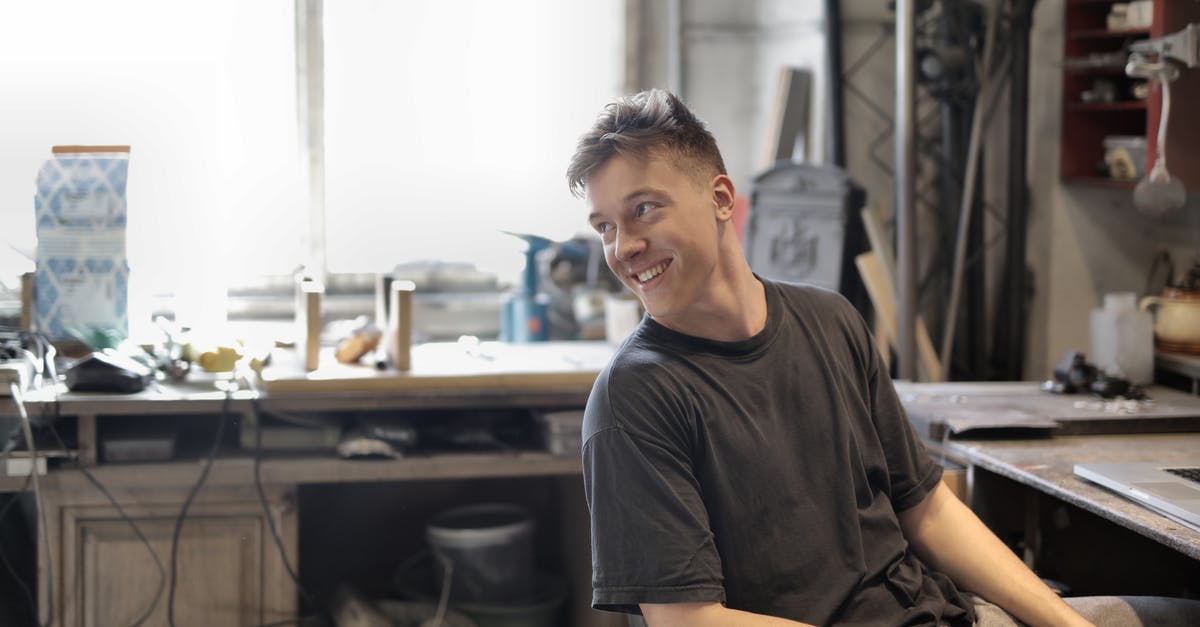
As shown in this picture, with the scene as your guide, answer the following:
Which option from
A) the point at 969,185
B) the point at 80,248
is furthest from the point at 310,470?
the point at 969,185

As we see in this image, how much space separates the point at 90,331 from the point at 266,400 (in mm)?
521

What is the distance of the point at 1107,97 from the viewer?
339 cm

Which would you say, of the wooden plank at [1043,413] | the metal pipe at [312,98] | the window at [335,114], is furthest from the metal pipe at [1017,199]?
the metal pipe at [312,98]

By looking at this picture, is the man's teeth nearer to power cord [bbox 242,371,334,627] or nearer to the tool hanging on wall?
power cord [bbox 242,371,334,627]

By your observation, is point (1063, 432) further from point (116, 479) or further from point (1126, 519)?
point (116, 479)

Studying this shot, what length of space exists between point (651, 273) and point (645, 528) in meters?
0.35

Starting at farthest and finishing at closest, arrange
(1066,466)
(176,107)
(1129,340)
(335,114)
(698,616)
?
(335,114)
(176,107)
(1129,340)
(1066,466)
(698,616)

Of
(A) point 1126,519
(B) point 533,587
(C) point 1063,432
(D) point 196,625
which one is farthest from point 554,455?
(A) point 1126,519

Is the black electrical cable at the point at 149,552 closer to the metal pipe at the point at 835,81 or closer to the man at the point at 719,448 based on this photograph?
the man at the point at 719,448

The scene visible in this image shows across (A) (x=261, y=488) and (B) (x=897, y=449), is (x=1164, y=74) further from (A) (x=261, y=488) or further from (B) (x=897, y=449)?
(A) (x=261, y=488)

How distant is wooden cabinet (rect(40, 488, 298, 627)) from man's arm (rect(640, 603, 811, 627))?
1.38 meters

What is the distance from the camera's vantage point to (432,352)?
3078 mm

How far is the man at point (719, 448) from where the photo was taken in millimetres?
1491

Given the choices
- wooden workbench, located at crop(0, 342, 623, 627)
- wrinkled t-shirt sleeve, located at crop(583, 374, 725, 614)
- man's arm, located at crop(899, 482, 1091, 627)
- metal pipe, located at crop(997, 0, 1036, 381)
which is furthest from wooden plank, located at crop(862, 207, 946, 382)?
wrinkled t-shirt sleeve, located at crop(583, 374, 725, 614)
